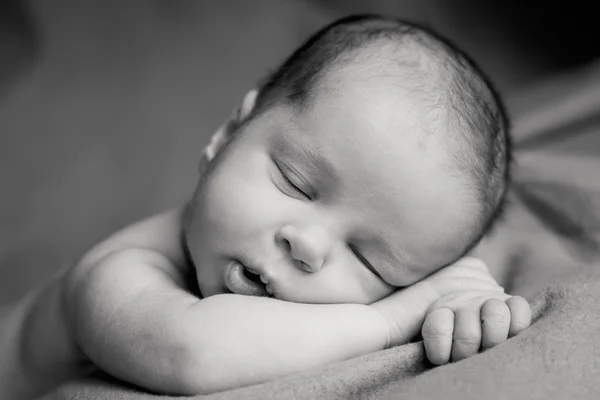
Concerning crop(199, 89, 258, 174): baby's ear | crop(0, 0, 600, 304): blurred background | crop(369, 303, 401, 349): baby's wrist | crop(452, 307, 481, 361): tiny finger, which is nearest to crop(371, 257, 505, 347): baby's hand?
crop(369, 303, 401, 349): baby's wrist

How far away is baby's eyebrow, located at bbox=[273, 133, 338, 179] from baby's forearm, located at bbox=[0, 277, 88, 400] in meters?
0.48

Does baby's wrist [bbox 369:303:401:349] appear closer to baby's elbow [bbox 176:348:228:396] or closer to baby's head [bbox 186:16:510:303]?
baby's head [bbox 186:16:510:303]

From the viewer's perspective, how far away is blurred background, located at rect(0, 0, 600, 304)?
170 cm

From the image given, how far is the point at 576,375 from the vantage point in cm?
75

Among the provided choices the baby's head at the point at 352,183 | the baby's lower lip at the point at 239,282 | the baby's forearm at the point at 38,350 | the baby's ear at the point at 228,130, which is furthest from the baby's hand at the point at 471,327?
the baby's forearm at the point at 38,350

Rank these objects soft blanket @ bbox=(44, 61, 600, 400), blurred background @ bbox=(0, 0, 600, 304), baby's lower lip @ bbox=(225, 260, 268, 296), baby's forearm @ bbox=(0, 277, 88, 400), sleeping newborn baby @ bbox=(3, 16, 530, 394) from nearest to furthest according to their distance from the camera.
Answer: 1. soft blanket @ bbox=(44, 61, 600, 400)
2. sleeping newborn baby @ bbox=(3, 16, 530, 394)
3. baby's lower lip @ bbox=(225, 260, 268, 296)
4. baby's forearm @ bbox=(0, 277, 88, 400)
5. blurred background @ bbox=(0, 0, 600, 304)

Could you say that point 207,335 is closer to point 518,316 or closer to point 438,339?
point 438,339

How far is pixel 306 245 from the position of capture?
0.89 metres

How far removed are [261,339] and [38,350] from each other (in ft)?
1.79

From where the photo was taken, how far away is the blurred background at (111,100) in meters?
1.70

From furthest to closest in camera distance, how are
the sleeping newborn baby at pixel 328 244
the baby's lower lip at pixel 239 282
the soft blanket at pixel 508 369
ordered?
the baby's lower lip at pixel 239 282 < the sleeping newborn baby at pixel 328 244 < the soft blanket at pixel 508 369

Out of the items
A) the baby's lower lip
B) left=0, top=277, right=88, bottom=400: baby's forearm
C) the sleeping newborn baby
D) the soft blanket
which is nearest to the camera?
the soft blanket

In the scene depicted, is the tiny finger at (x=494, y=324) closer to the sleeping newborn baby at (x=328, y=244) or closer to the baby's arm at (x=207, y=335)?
the sleeping newborn baby at (x=328, y=244)

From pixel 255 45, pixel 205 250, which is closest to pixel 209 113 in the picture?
pixel 255 45
